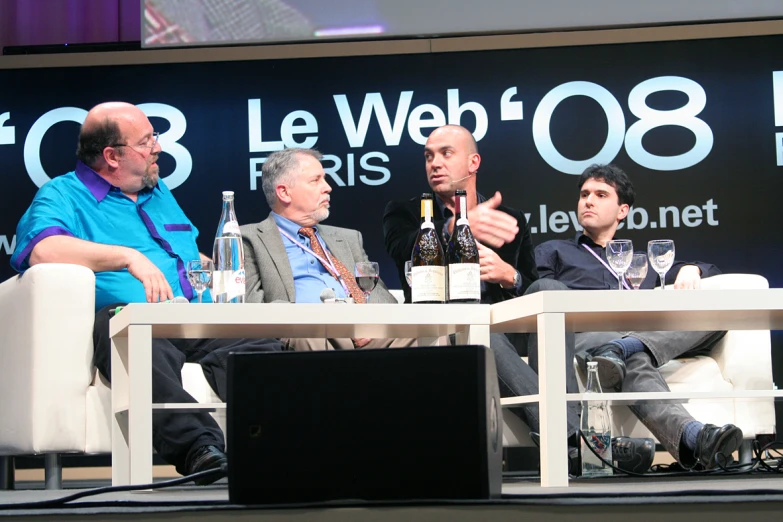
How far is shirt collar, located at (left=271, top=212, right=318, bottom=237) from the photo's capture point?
375cm

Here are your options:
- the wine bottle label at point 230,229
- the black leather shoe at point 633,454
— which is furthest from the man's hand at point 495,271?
the wine bottle label at point 230,229

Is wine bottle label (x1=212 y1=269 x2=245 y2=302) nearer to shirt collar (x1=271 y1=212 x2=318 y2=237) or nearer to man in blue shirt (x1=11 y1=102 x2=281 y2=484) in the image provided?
man in blue shirt (x1=11 y1=102 x2=281 y2=484)

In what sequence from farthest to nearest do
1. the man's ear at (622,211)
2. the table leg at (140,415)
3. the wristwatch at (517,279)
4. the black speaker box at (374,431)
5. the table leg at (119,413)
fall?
the man's ear at (622,211)
the wristwatch at (517,279)
the table leg at (119,413)
the table leg at (140,415)
the black speaker box at (374,431)

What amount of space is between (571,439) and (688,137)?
104 inches

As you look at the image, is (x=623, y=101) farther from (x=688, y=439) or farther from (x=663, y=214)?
(x=688, y=439)

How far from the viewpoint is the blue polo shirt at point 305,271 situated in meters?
3.60

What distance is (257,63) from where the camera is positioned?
5.21 metres

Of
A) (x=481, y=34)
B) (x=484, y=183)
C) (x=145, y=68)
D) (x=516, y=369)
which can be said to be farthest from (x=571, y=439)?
(x=145, y=68)

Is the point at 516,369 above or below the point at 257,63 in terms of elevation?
below

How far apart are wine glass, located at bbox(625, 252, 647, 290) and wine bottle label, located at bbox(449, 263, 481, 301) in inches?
16.1

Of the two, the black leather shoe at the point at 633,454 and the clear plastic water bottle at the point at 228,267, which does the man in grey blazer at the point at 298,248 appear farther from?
the black leather shoe at the point at 633,454

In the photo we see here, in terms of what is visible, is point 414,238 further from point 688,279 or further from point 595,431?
point 595,431

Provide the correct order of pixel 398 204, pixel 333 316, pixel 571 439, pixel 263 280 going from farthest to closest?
1. pixel 398 204
2. pixel 263 280
3. pixel 571 439
4. pixel 333 316

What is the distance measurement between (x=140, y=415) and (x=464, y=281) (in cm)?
90
